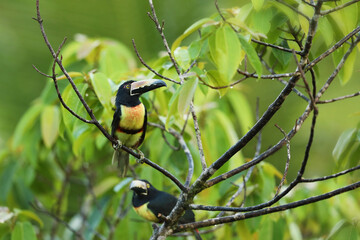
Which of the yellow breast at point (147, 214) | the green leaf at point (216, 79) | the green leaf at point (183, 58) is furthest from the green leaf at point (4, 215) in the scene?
the green leaf at point (216, 79)

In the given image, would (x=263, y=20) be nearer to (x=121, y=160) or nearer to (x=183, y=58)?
(x=183, y=58)

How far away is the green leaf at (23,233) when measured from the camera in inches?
119

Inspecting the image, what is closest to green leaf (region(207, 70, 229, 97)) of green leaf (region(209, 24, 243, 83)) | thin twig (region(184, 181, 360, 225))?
green leaf (region(209, 24, 243, 83))

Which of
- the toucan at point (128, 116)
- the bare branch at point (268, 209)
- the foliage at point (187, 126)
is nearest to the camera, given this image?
the bare branch at point (268, 209)

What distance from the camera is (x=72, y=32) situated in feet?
21.3

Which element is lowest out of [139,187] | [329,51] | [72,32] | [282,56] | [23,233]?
[23,233]

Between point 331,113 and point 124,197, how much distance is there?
12.9ft

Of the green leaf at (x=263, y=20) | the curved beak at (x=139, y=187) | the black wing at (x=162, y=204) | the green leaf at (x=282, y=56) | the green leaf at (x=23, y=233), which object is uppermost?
the green leaf at (x=263, y=20)

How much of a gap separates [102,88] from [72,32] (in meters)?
3.83

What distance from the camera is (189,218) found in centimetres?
342

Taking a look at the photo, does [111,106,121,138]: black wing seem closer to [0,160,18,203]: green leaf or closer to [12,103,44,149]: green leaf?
[12,103,44,149]: green leaf

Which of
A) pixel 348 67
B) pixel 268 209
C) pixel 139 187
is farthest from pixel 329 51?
pixel 139 187

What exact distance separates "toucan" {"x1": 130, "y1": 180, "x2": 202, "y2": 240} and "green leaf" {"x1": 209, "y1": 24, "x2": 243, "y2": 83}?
156 cm

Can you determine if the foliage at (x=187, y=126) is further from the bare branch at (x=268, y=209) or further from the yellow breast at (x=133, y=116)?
the bare branch at (x=268, y=209)
